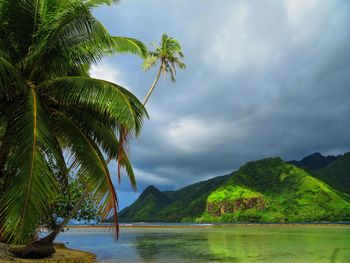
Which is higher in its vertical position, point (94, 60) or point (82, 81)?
point (94, 60)

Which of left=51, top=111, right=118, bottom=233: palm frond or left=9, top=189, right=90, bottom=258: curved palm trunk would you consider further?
left=9, top=189, right=90, bottom=258: curved palm trunk

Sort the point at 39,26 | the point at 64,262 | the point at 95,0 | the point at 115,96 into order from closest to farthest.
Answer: the point at 115,96 < the point at 39,26 < the point at 95,0 < the point at 64,262

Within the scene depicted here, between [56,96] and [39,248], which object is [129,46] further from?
[39,248]

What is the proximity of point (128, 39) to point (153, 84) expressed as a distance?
46.2 feet

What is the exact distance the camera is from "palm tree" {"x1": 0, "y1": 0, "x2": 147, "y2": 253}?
1309 cm

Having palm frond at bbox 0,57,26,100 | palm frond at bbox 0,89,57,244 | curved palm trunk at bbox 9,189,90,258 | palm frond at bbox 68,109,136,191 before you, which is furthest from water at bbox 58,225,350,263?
palm frond at bbox 0,89,57,244

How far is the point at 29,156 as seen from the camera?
38.6ft

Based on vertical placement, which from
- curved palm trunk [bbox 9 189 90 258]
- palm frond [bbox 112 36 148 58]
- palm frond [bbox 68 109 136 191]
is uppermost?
palm frond [bbox 112 36 148 58]

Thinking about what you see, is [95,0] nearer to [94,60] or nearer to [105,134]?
[94,60]

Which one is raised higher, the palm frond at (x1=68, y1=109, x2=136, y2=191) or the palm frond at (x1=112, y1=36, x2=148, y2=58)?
the palm frond at (x1=112, y1=36, x2=148, y2=58)

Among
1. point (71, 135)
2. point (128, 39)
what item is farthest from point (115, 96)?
point (128, 39)

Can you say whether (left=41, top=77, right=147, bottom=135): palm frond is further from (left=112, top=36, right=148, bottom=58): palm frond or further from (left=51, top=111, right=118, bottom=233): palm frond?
(left=112, top=36, right=148, bottom=58): palm frond

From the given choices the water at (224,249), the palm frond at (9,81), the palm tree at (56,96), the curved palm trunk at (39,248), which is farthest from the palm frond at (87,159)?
the water at (224,249)

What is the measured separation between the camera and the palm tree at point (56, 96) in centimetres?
1309
